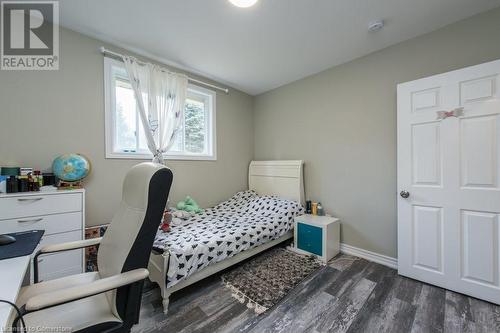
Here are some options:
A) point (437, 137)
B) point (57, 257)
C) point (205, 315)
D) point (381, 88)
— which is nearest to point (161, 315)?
point (205, 315)

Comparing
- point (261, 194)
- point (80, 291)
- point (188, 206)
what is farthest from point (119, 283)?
point (261, 194)

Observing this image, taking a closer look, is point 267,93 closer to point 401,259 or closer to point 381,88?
point 381,88

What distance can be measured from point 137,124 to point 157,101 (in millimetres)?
386

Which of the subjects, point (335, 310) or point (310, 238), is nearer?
point (335, 310)

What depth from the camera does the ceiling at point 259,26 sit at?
1.79 metres

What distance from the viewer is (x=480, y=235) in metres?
1.75

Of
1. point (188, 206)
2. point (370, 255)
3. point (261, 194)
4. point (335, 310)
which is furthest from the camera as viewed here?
point (261, 194)

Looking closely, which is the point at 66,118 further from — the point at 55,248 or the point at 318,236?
the point at 318,236

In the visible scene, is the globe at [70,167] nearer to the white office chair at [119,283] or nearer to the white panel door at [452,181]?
the white office chair at [119,283]

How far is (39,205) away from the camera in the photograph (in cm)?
167

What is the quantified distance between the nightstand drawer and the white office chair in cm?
207

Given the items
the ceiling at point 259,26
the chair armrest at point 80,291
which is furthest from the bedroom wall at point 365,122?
the chair armrest at point 80,291

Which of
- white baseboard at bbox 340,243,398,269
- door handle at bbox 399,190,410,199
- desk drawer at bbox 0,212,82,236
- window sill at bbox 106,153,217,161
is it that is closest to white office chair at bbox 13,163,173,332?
desk drawer at bbox 0,212,82,236

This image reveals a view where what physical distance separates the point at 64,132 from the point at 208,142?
175 centimetres
